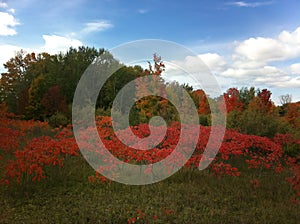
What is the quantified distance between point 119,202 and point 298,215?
3855 millimetres

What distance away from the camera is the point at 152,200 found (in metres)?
6.25

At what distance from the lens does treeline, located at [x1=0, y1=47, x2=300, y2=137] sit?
1551cm

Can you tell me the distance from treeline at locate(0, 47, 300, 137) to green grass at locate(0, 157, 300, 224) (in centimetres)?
733

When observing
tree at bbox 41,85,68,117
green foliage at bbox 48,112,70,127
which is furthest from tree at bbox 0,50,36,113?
green foliage at bbox 48,112,70,127

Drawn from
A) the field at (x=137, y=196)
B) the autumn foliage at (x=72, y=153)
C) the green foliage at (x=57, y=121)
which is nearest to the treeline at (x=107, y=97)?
the green foliage at (x=57, y=121)

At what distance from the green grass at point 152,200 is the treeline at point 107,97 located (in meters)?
7.33

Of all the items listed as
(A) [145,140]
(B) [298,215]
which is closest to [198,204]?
(B) [298,215]

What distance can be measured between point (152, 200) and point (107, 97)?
21009 millimetres

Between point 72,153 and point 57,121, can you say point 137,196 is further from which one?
point 57,121

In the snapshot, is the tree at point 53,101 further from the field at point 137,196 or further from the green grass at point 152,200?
the green grass at point 152,200

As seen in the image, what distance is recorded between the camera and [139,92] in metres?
19.7

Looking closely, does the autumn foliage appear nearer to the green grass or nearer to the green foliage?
the green grass

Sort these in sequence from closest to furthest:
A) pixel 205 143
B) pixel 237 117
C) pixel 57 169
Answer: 1. pixel 57 169
2. pixel 205 143
3. pixel 237 117

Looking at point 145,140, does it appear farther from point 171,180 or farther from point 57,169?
point 57,169
